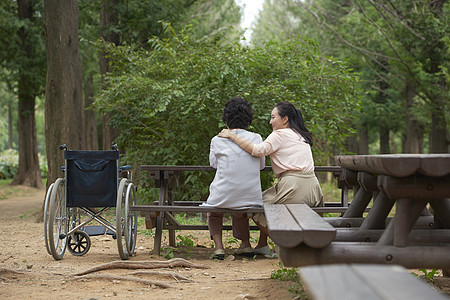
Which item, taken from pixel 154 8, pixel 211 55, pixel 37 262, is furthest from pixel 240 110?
pixel 154 8

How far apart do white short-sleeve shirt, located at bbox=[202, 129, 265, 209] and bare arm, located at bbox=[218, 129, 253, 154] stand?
51 mm

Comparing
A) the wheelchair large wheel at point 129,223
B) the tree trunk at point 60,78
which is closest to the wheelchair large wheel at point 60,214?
the wheelchair large wheel at point 129,223

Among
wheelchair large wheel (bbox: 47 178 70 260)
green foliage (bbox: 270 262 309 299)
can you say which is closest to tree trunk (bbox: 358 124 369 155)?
wheelchair large wheel (bbox: 47 178 70 260)

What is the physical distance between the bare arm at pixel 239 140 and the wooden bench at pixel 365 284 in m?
4.14

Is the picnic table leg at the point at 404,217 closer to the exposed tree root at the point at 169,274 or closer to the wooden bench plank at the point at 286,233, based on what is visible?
the wooden bench plank at the point at 286,233

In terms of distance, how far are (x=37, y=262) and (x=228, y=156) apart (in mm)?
2440

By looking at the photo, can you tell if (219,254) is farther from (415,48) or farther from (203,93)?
(415,48)

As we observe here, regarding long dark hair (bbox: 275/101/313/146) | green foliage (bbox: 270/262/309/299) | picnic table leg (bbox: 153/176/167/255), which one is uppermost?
long dark hair (bbox: 275/101/313/146)

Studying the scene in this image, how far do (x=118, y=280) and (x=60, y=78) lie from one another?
20.6ft

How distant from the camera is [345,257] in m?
3.30

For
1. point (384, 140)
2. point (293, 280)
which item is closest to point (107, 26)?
point (293, 280)

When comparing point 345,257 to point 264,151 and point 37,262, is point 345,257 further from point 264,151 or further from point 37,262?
point 37,262

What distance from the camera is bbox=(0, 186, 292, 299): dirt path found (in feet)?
14.3

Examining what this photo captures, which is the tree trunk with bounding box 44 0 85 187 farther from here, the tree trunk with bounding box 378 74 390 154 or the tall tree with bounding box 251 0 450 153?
the tree trunk with bounding box 378 74 390 154
